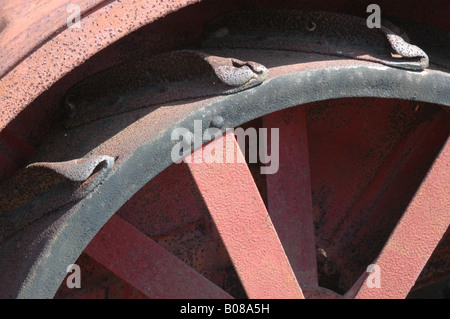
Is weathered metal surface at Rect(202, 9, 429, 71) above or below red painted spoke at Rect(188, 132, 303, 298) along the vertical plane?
above

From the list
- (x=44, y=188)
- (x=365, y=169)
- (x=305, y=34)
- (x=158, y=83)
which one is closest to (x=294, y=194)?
(x=365, y=169)

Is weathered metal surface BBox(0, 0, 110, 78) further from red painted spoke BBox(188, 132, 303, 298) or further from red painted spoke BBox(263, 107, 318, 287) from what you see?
red painted spoke BBox(263, 107, 318, 287)

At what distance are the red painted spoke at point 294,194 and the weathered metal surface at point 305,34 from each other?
323 mm

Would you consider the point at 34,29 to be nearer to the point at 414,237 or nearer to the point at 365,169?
the point at 414,237

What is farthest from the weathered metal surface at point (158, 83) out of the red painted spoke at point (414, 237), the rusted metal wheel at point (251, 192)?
the red painted spoke at point (414, 237)

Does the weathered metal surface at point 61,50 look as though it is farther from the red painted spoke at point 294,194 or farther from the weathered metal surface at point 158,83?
the red painted spoke at point 294,194

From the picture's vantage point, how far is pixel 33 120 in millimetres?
1527

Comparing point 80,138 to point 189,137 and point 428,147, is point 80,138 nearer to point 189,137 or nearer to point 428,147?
point 189,137

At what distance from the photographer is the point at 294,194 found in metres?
1.94

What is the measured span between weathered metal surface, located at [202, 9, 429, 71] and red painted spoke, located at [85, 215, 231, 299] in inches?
24.2

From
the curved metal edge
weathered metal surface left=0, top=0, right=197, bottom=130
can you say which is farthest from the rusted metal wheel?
weathered metal surface left=0, top=0, right=197, bottom=130

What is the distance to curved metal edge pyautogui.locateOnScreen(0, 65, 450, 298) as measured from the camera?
1.32 metres

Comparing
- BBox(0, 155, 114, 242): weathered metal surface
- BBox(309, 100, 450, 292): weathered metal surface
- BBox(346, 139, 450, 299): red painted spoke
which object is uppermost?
BBox(309, 100, 450, 292): weathered metal surface

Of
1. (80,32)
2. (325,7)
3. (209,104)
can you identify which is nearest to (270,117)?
(325,7)
